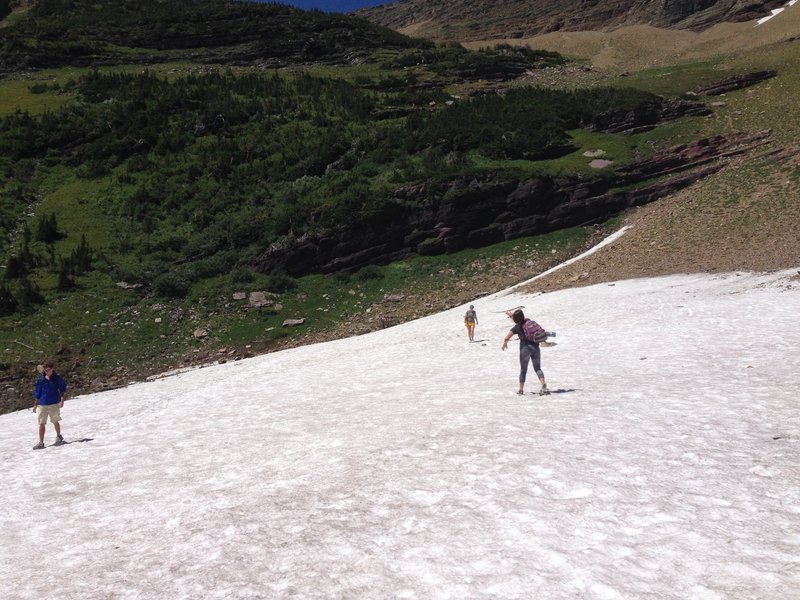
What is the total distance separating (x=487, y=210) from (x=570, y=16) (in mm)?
143464

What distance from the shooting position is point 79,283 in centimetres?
3556

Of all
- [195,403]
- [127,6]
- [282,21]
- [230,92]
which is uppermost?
[127,6]

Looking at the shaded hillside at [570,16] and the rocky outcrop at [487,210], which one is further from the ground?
the shaded hillside at [570,16]

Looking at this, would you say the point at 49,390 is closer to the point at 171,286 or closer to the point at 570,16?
the point at 171,286

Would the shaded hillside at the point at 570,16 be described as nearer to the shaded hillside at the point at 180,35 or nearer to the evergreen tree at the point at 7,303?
the shaded hillside at the point at 180,35

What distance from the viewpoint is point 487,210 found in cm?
4216

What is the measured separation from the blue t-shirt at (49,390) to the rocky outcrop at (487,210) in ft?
85.5

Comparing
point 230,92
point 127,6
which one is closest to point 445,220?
point 230,92

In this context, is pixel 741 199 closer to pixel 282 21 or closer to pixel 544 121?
pixel 544 121

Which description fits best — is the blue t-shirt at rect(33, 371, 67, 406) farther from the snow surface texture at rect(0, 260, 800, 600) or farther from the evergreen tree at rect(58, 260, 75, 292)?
the evergreen tree at rect(58, 260, 75, 292)

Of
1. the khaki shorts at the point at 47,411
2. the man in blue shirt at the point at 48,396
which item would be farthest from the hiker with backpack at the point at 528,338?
the khaki shorts at the point at 47,411

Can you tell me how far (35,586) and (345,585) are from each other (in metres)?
3.65

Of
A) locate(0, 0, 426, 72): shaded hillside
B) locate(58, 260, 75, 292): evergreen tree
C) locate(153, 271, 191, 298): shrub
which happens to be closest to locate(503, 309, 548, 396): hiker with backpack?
locate(153, 271, 191, 298): shrub

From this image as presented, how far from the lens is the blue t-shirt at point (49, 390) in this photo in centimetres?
1296
